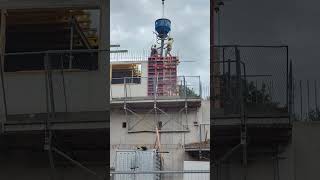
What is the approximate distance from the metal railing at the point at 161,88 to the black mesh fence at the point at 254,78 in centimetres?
30

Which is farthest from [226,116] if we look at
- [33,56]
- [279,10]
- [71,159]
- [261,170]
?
[33,56]

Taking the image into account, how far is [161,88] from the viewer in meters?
1.42

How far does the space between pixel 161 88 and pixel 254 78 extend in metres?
0.73

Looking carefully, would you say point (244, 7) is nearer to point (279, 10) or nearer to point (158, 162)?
point (279, 10)

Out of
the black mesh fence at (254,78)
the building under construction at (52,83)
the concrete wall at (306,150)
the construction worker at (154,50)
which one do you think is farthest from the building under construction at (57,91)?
the concrete wall at (306,150)

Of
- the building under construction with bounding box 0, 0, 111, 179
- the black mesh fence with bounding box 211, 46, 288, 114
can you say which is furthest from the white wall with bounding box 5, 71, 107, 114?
the black mesh fence with bounding box 211, 46, 288, 114

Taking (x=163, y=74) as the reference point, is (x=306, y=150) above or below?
below

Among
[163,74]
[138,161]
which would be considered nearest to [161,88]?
[163,74]

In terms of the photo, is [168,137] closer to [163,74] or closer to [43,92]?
A: [163,74]

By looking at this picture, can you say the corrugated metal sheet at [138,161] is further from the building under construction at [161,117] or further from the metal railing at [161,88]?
the metal railing at [161,88]

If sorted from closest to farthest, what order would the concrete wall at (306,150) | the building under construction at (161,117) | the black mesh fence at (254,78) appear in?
the building under construction at (161,117)
the black mesh fence at (254,78)
the concrete wall at (306,150)

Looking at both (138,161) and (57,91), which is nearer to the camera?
(138,161)

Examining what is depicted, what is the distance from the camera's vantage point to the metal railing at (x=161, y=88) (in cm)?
142

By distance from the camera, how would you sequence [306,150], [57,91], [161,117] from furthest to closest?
[306,150], [57,91], [161,117]
